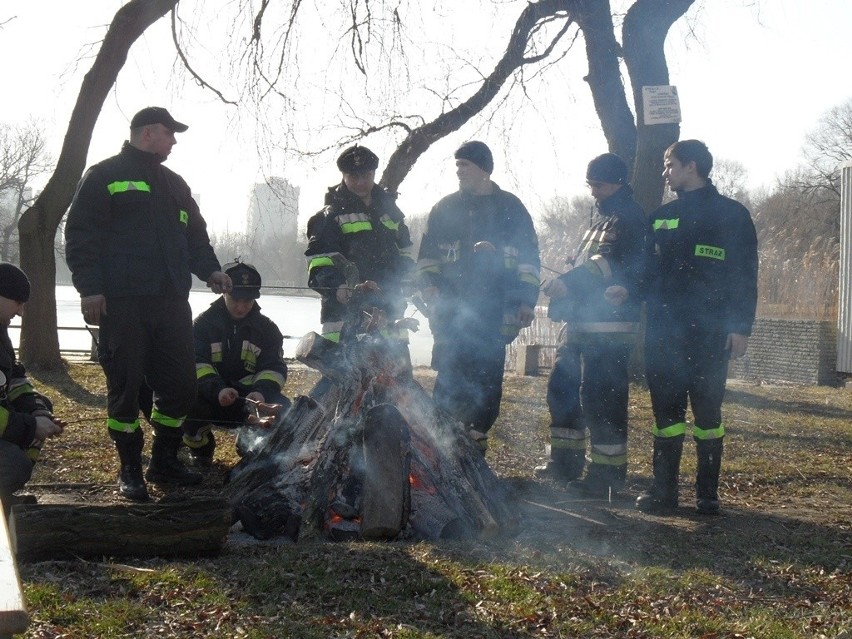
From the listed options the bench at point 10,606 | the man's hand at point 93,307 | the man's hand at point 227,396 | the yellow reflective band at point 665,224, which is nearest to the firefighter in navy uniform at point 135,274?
the man's hand at point 93,307

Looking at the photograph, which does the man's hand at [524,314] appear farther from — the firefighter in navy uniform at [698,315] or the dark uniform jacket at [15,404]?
the dark uniform jacket at [15,404]

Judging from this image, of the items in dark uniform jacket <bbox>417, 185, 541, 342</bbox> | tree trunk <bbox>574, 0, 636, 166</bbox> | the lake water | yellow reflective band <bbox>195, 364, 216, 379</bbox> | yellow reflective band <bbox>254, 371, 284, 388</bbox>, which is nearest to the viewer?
dark uniform jacket <bbox>417, 185, 541, 342</bbox>

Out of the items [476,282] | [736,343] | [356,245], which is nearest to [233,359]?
[356,245]

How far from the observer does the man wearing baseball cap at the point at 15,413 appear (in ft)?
15.9

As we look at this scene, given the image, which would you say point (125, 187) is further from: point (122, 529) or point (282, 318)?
point (282, 318)

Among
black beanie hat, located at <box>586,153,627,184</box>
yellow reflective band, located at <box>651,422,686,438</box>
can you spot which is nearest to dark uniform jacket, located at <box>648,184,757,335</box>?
black beanie hat, located at <box>586,153,627,184</box>

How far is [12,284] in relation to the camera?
4980 mm

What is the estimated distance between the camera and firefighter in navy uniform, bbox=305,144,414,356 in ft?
21.7

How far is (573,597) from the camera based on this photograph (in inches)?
159

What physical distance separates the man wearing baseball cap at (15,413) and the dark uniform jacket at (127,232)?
2.32 feet

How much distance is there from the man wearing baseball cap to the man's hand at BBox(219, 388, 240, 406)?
5.45 ft

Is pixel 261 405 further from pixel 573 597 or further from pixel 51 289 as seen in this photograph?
pixel 51 289

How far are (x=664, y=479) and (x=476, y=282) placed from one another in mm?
1888

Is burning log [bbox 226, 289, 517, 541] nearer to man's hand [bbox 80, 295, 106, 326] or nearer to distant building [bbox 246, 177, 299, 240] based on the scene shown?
man's hand [bbox 80, 295, 106, 326]
